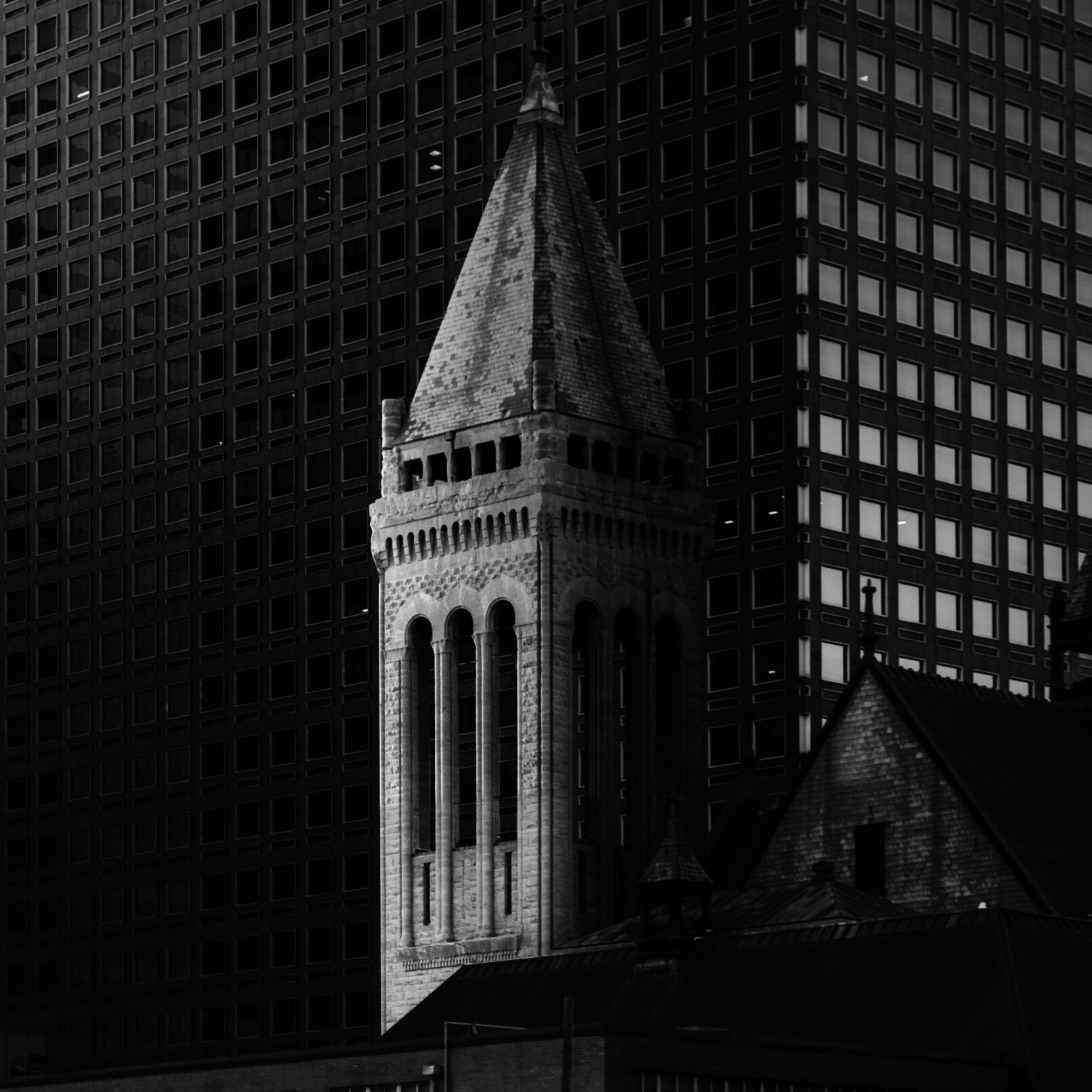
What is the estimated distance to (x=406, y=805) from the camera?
104 meters

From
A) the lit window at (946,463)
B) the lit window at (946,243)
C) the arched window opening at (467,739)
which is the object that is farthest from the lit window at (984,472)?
the arched window opening at (467,739)

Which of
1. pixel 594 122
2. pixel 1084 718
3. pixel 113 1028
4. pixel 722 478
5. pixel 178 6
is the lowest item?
pixel 113 1028

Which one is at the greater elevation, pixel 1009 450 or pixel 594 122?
pixel 594 122

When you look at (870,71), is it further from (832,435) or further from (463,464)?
(463,464)

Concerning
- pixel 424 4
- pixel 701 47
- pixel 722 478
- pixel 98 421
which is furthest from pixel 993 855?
pixel 98 421

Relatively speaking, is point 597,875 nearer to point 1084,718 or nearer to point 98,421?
point 1084,718

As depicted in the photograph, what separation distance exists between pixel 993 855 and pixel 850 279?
6509 centimetres

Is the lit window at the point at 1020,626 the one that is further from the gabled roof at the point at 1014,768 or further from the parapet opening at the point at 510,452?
the gabled roof at the point at 1014,768

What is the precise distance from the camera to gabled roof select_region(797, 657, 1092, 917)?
87.3 m

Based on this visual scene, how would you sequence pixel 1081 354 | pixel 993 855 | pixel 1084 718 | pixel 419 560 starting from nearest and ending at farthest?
pixel 993 855
pixel 1084 718
pixel 419 560
pixel 1081 354

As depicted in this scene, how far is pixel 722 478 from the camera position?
484 ft

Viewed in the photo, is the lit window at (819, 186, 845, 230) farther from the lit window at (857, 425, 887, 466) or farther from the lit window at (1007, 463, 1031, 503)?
the lit window at (1007, 463, 1031, 503)

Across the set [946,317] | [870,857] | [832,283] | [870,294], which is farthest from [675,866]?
[946,317]

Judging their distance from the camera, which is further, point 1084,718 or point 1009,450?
point 1009,450
